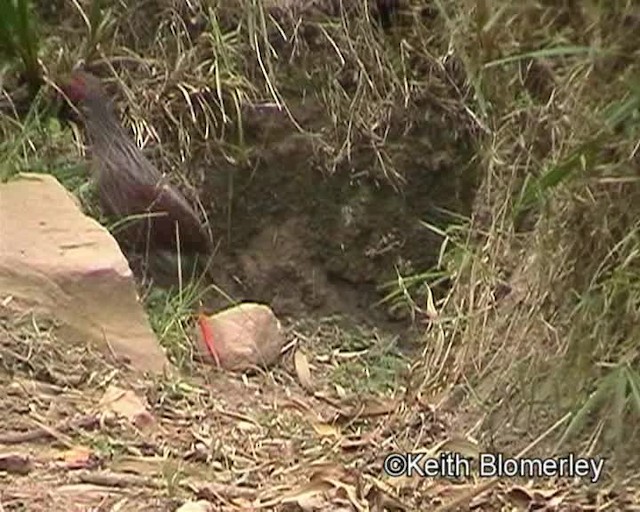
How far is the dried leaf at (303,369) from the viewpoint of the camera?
10.8ft

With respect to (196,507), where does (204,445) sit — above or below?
below

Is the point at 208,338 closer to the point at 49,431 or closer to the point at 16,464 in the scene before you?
the point at 49,431

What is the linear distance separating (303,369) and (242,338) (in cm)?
15

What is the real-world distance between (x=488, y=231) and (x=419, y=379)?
288 mm

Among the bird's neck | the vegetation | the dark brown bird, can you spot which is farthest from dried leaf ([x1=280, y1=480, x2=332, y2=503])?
the bird's neck

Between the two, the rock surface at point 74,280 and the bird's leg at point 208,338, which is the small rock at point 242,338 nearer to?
the bird's leg at point 208,338

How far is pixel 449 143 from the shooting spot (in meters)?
4.33

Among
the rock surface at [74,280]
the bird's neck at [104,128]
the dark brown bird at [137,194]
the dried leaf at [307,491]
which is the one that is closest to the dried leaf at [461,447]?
the dried leaf at [307,491]

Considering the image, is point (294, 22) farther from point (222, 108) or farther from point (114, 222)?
point (114, 222)

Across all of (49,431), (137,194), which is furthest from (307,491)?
(137,194)

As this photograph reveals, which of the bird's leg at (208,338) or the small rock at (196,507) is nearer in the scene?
the small rock at (196,507)

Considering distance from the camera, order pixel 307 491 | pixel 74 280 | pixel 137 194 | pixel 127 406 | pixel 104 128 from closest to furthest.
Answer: pixel 307 491
pixel 127 406
pixel 74 280
pixel 137 194
pixel 104 128

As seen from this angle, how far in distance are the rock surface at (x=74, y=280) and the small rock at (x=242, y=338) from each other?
0.22 meters

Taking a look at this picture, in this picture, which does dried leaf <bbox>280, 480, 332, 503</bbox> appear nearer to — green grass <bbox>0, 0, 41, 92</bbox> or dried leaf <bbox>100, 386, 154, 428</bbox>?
dried leaf <bbox>100, 386, 154, 428</bbox>
